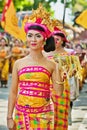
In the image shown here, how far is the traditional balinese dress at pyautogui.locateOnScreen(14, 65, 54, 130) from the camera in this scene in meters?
5.73

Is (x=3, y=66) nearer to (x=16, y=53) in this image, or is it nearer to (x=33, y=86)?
(x=16, y=53)

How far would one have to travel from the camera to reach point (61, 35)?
27.3 feet

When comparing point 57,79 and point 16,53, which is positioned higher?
point 57,79

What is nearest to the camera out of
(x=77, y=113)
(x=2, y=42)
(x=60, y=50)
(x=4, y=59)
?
(x=60, y=50)

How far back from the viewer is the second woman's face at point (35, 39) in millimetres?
5816

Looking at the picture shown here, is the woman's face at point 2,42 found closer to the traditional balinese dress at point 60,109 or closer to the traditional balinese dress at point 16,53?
the traditional balinese dress at point 16,53

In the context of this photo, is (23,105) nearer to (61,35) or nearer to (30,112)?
(30,112)

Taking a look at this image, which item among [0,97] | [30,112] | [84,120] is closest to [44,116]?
[30,112]

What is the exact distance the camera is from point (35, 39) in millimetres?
5832

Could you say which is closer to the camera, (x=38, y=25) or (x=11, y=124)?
(x=11, y=124)

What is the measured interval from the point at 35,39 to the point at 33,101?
0.57 metres

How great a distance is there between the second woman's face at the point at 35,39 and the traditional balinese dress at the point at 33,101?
191 millimetres

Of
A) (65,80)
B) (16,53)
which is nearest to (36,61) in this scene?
(65,80)

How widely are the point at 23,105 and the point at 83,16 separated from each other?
471 inches
